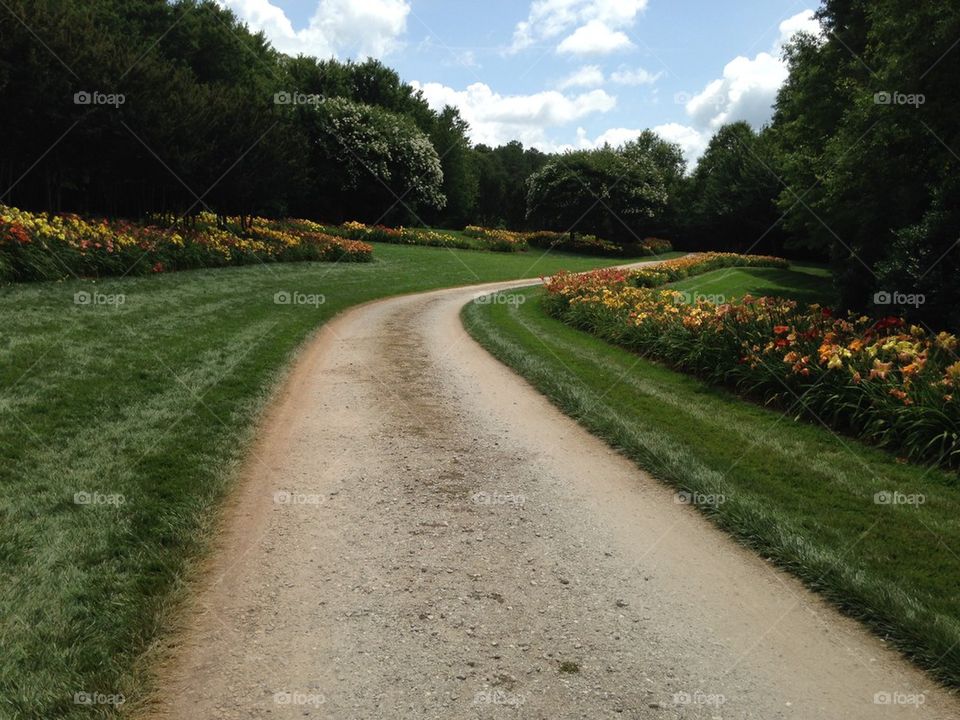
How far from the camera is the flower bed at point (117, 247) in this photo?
11.8 meters

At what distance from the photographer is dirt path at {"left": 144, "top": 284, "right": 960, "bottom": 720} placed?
2926mm

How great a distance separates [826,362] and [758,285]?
18.7 meters

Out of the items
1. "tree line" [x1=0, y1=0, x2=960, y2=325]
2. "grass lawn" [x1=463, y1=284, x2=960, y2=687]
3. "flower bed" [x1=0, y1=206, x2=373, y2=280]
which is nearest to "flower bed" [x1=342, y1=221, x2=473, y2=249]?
"tree line" [x1=0, y1=0, x2=960, y2=325]

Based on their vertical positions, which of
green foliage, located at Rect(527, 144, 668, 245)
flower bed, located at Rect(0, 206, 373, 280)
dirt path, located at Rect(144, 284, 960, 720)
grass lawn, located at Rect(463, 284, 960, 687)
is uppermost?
green foliage, located at Rect(527, 144, 668, 245)

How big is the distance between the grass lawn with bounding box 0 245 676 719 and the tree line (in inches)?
260

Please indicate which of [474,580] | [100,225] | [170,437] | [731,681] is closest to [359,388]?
[170,437]

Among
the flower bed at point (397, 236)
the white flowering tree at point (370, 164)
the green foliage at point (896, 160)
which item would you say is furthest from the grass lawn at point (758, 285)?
the white flowering tree at point (370, 164)

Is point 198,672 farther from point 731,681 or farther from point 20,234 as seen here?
point 20,234

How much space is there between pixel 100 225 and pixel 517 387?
12.1m

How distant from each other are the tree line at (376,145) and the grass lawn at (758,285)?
6.83 feet

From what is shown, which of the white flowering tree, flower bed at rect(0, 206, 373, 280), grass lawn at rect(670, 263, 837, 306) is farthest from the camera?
the white flowering tree

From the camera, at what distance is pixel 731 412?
7.77 meters

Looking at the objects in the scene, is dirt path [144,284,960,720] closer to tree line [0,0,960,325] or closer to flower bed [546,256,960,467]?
flower bed [546,256,960,467]

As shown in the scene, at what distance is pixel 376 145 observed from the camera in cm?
3822
